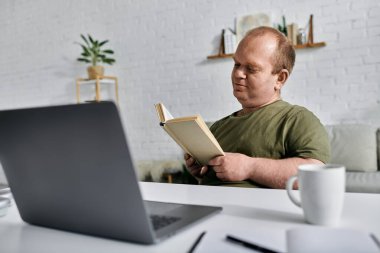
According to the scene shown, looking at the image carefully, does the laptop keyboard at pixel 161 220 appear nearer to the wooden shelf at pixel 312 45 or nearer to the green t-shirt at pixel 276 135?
the green t-shirt at pixel 276 135

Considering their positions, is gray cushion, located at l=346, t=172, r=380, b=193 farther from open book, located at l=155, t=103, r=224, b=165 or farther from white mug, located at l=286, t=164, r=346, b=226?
white mug, located at l=286, t=164, r=346, b=226

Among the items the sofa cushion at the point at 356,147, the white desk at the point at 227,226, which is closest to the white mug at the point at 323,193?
the white desk at the point at 227,226

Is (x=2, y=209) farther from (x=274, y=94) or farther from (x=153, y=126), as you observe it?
(x=153, y=126)

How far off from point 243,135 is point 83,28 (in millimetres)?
3678

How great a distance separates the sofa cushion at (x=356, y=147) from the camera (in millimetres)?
2930

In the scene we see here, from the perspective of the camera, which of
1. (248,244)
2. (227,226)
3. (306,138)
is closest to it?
(248,244)

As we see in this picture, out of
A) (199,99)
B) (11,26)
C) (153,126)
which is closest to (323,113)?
(199,99)

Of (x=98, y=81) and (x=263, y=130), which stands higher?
(x=98, y=81)

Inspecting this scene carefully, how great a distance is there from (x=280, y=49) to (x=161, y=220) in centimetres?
99

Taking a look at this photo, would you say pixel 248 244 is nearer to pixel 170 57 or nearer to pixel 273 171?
A: pixel 273 171

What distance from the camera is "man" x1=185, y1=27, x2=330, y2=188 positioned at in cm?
113

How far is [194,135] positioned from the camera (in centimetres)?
105

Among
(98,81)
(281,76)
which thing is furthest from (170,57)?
(281,76)

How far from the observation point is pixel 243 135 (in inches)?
53.2
